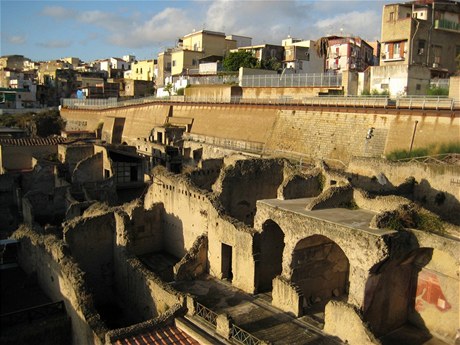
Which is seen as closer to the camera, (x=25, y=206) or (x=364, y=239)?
(x=364, y=239)

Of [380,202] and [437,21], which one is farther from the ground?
[437,21]

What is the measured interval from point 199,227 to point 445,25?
29.7m

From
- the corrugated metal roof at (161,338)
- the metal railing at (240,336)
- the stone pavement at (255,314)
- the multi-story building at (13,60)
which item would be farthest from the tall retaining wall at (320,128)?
the multi-story building at (13,60)

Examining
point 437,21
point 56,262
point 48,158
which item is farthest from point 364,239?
point 437,21

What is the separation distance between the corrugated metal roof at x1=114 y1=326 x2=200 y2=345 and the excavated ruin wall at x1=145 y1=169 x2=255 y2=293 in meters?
3.59

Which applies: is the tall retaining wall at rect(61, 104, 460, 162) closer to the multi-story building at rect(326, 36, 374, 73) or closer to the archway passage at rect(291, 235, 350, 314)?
the archway passage at rect(291, 235, 350, 314)

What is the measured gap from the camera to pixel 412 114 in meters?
24.0

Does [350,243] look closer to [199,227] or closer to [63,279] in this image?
[199,227]

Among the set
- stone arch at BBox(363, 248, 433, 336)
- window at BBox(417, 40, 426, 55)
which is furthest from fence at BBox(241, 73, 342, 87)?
stone arch at BBox(363, 248, 433, 336)

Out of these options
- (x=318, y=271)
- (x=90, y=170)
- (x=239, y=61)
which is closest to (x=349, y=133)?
(x=318, y=271)

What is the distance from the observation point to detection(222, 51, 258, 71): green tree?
55.5 metres

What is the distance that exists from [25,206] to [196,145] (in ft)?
46.3

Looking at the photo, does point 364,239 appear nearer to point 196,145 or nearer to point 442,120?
point 442,120

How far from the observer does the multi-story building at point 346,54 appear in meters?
52.0
